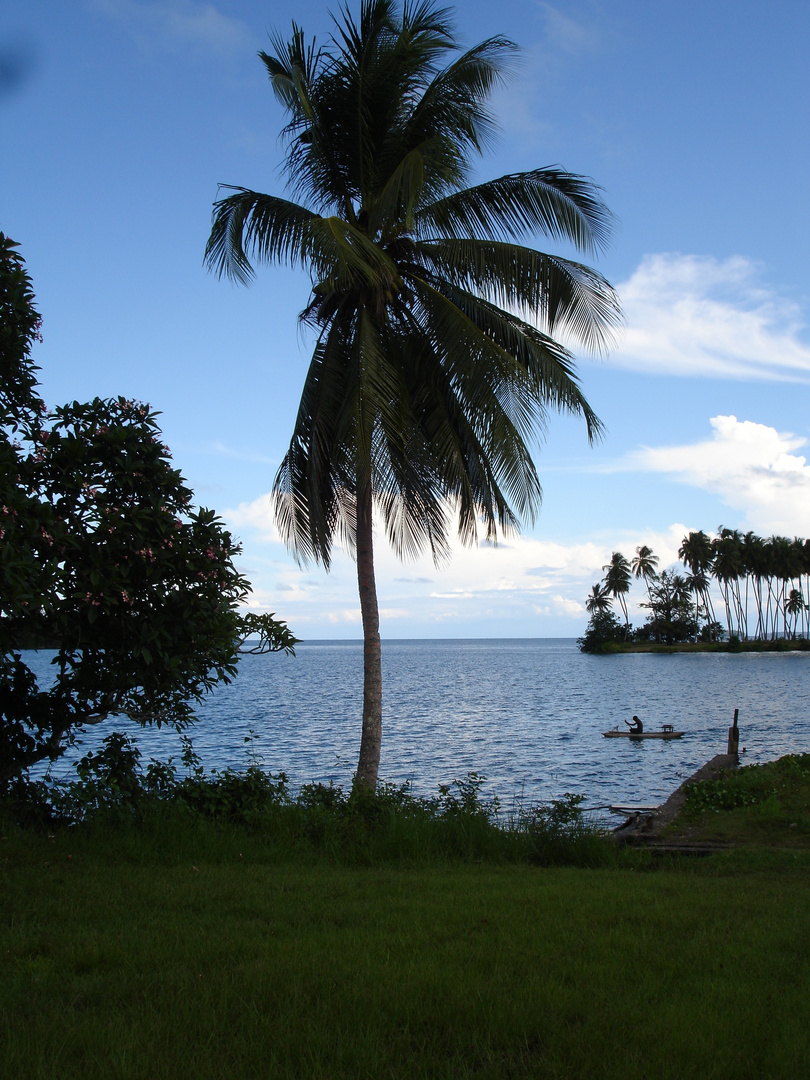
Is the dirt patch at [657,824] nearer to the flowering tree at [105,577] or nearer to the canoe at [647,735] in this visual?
the flowering tree at [105,577]

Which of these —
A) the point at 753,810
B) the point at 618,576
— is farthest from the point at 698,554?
the point at 753,810

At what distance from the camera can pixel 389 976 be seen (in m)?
4.26

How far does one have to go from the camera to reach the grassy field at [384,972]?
11.3 ft

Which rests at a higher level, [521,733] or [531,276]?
[531,276]

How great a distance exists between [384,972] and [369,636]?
22.7ft

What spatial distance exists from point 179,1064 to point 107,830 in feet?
16.2

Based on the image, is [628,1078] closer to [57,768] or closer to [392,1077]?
[392,1077]

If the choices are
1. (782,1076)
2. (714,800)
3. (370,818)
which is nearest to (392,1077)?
(782,1076)

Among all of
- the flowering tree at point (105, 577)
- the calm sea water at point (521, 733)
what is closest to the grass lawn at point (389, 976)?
the flowering tree at point (105, 577)

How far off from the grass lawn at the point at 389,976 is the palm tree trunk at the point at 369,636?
4.34 metres

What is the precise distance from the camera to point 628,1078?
3256 millimetres

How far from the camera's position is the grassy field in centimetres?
344

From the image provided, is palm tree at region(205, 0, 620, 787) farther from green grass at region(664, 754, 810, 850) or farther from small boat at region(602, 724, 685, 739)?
small boat at region(602, 724, 685, 739)

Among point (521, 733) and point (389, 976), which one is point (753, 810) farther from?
point (521, 733)
